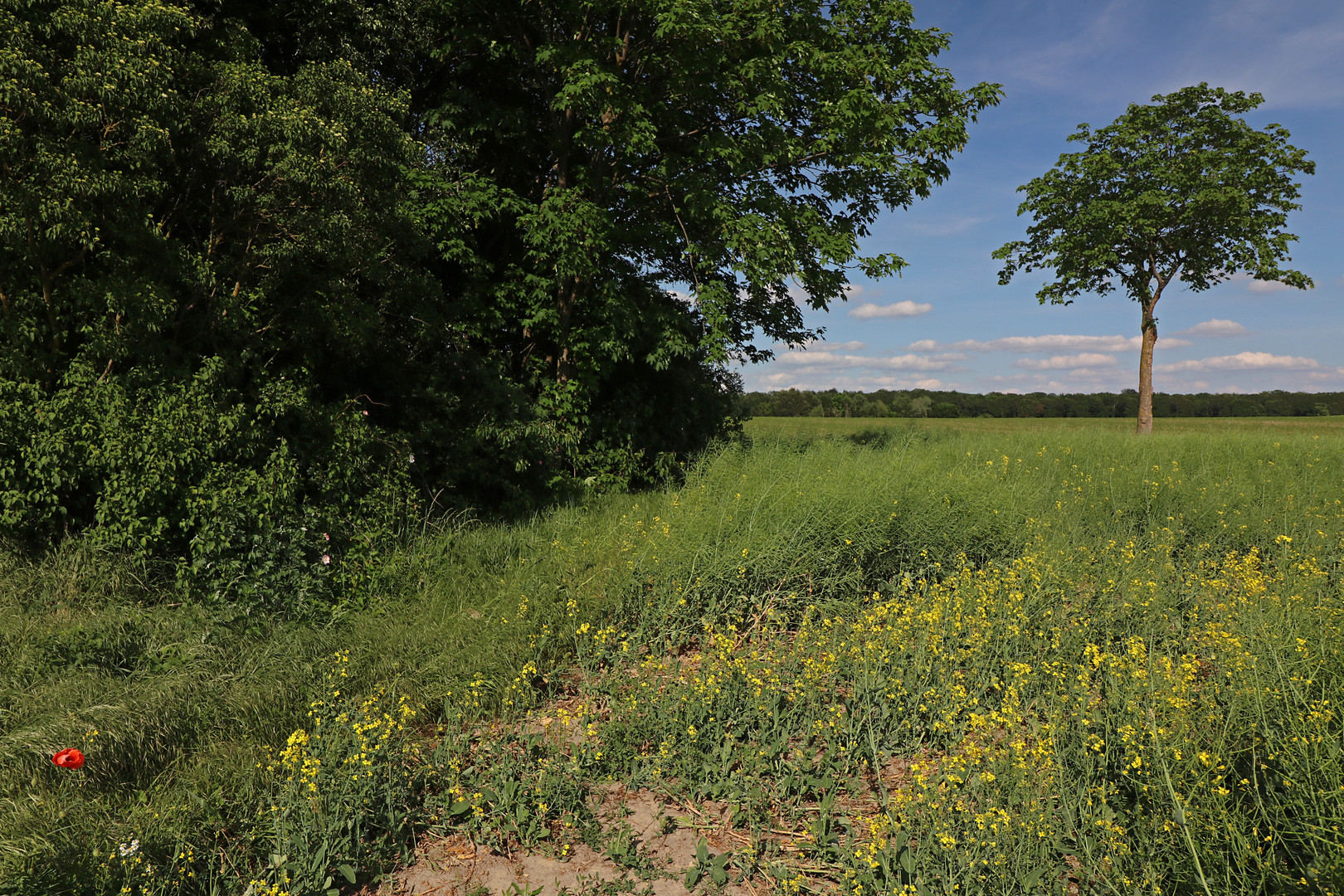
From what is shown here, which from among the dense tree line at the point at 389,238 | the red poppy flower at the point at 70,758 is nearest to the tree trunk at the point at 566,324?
the dense tree line at the point at 389,238

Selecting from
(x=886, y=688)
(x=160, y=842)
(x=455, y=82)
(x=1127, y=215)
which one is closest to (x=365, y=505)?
(x=160, y=842)

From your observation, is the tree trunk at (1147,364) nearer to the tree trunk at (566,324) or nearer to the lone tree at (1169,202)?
the lone tree at (1169,202)

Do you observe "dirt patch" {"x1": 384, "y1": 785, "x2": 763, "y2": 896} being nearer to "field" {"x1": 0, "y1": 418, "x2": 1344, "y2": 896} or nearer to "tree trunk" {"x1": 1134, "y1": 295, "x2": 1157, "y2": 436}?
"field" {"x1": 0, "y1": 418, "x2": 1344, "y2": 896}

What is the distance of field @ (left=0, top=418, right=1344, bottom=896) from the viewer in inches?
124

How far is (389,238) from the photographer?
770cm

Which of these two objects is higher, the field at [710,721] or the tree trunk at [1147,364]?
the tree trunk at [1147,364]

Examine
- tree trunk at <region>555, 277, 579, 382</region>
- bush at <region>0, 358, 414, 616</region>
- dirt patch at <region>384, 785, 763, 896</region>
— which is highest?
tree trunk at <region>555, 277, 579, 382</region>

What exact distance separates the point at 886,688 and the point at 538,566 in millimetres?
3231

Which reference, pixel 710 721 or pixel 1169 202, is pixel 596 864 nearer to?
pixel 710 721

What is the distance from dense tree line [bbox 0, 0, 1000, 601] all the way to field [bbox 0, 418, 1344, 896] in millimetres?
1021

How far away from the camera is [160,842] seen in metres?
3.16

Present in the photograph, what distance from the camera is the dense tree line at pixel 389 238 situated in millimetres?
5578

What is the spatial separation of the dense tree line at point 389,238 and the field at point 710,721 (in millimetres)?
1021

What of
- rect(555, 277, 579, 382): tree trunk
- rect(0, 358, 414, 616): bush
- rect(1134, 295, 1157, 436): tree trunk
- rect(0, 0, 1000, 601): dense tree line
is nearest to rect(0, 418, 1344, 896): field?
rect(0, 358, 414, 616): bush
